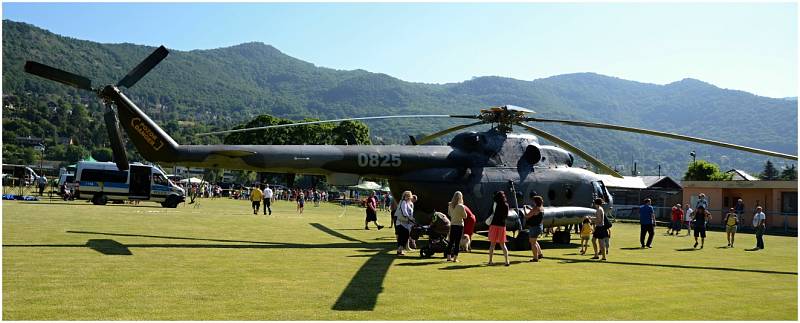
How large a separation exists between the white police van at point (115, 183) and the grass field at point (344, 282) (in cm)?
1882

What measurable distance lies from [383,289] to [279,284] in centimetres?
146

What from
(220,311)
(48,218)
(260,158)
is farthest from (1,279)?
(48,218)

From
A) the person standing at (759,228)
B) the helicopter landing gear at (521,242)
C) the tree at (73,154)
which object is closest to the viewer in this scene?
the helicopter landing gear at (521,242)

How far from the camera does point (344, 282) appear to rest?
9.80 meters

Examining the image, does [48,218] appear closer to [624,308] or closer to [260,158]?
[260,158]

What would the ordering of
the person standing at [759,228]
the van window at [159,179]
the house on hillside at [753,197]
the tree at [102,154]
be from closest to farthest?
the person standing at [759,228]
the van window at [159,179]
the house on hillside at [753,197]
the tree at [102,154]

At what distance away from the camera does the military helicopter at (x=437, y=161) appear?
14578 mm

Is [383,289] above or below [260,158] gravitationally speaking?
below

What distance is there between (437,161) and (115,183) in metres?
23.4

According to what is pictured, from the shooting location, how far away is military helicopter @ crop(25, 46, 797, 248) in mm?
14578

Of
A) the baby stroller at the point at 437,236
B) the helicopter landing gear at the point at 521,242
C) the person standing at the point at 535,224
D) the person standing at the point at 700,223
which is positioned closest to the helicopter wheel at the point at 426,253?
the baby stroller at the point at 437,236

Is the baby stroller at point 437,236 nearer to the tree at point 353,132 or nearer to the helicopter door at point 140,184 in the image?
the helicopter door at point 140,184

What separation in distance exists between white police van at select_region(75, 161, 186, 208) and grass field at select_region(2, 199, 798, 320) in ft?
61.7

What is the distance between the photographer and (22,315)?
6.84 meters
